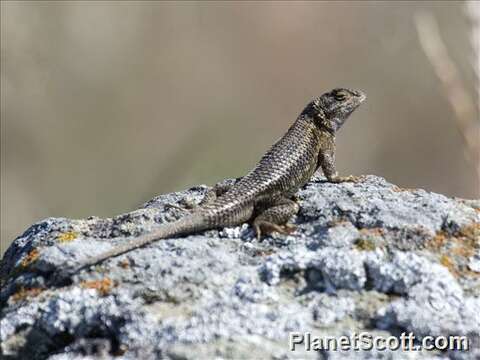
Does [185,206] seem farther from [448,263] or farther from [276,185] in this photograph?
[448,263]

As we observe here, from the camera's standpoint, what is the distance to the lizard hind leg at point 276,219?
418cm

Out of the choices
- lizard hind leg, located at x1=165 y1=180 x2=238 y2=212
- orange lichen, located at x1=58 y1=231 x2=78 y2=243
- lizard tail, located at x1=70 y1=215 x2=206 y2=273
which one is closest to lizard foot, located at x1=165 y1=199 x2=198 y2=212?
lizard hind leg, located at x1=165 y1=180 x2=238 y2=212

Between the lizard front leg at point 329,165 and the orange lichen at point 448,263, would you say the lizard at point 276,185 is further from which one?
the orange lichen at point 448,263

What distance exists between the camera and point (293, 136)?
5566 mm

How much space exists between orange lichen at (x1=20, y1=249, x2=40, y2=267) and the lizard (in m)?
0.28

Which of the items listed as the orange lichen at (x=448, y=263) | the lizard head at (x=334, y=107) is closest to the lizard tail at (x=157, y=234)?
the orange lichen at (x=448, y=263)

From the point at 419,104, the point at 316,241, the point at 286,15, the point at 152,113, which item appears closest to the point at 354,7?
the point at 286,15

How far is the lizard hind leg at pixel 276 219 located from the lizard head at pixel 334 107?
1521 millimetres

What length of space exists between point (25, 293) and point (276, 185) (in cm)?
173

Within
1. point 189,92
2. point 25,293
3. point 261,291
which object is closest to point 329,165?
point 261,291

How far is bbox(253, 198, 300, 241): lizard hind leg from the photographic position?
13.7ft

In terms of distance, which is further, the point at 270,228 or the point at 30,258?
the point at 270,228

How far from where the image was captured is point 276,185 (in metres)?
4.86

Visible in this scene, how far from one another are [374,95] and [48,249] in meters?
5.81
